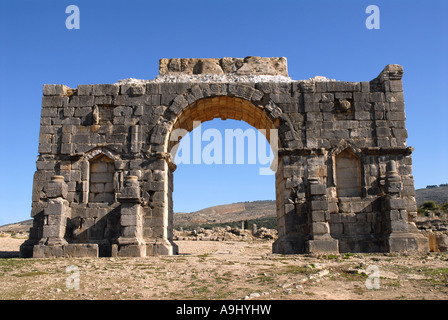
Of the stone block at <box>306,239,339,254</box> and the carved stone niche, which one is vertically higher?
the carved stone niche

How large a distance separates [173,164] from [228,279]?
6905mm

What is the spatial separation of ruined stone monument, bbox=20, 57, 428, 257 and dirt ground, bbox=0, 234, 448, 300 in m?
1.97

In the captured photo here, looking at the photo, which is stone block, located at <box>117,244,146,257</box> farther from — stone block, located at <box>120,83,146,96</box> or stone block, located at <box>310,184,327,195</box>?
stone block, located at <box>310,184,327,195</box>

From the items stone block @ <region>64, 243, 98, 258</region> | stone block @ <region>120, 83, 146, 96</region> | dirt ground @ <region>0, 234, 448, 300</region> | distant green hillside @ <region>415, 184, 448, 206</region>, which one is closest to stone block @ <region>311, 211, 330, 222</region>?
dirt ground @ <region>0, 234, 448, 300</region>

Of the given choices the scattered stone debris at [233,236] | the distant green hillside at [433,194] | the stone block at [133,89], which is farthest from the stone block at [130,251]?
the distant green hillside at [433,194]

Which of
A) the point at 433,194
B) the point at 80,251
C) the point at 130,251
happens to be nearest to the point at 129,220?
the point at 130,251

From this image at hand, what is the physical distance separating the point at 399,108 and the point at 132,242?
28.5ft

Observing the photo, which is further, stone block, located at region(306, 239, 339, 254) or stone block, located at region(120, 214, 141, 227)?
stone block, located at region(120, 214, 141, 227)

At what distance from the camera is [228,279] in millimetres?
7070

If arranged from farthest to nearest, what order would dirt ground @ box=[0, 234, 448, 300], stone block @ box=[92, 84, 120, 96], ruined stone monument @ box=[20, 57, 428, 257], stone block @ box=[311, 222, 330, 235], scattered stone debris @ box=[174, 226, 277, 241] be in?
scattered stone debris @ box=[174, 226, 277, 241] < stone block @ box=[92, 84, 120, 96] < ruined stone monument @ box=[20, 57, 428, 257] < stone block @ box=[311, 222, 330, 235] < dirt ground @ box=[0, 234, 448, 300]

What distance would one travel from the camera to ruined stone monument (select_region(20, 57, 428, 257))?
11.4 meters

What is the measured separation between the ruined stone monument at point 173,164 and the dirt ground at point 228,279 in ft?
6.47

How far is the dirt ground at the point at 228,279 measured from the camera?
18.9 feet
